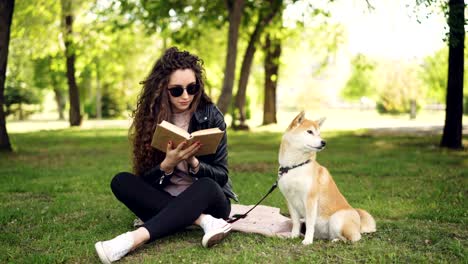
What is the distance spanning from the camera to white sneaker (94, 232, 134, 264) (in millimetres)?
4301

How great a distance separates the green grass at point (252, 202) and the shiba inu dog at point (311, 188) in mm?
144

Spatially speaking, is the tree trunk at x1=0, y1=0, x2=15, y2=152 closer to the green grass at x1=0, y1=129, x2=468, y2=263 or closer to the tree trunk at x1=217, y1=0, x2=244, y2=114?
the green grass at x1=0, y1=129, x2=468, y2=263

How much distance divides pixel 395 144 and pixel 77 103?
16.2 meters

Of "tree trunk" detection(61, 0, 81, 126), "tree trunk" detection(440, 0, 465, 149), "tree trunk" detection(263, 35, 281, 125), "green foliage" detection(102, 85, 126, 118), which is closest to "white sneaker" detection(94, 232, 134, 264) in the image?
"tree trunk" detection(440, 0, 465, 149)

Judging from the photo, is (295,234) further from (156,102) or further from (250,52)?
(250,52)

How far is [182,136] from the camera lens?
14.6 ft

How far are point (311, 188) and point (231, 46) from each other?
45.1ft

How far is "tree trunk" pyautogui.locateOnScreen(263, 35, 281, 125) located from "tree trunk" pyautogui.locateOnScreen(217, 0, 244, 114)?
7137 millimetres

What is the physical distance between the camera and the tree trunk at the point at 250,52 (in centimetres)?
2064

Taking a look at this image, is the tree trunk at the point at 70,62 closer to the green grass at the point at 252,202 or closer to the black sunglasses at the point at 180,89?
the green grass at the point at 252,202

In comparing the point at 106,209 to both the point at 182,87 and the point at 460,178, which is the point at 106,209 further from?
the point at 460,178

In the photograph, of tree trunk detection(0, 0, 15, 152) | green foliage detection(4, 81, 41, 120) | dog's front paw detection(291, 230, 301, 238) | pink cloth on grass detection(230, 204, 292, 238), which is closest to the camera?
dog's front paw detection(291, 230, 301, 238)

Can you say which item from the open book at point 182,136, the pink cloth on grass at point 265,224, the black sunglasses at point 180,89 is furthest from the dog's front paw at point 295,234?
the black sunglasses at point 180,89

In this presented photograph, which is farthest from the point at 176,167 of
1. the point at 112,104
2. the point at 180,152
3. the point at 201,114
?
the point at 112,104
